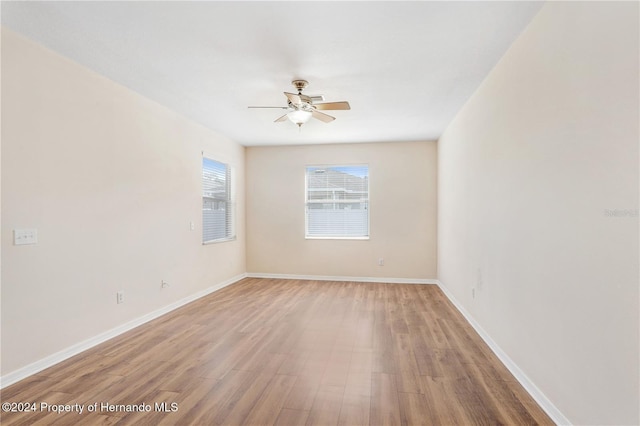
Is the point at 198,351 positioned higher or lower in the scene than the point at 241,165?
lower

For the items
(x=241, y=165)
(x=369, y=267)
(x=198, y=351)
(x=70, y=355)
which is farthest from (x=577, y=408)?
(x=241, y=165)

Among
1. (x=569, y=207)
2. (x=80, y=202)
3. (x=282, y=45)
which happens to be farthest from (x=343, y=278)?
(x=569, y=207)

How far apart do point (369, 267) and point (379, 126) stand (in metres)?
2.56

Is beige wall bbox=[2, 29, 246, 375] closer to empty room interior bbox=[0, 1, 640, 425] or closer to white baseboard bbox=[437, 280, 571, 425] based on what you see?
empty room interior bbox=[0, 1, 640, 425]

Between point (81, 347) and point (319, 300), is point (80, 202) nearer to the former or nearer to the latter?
point (81, 347)

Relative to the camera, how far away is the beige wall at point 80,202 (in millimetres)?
2303

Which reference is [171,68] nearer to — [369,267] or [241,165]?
[241,165]

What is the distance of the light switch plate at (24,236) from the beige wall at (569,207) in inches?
143

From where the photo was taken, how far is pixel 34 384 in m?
2.24

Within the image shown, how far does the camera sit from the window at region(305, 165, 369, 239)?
589 cm

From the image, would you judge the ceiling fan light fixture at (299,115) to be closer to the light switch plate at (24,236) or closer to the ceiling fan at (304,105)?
the ceiling fan at (304,105)

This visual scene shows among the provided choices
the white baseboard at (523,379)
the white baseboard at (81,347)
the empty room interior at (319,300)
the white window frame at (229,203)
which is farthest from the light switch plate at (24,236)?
the white baseboard at (523,379)

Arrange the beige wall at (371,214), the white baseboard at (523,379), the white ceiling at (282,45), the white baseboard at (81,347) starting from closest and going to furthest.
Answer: the white baseboard at (523,379)
the white ceiling at (282,45)
the white baseboard at (81,347)
the beige wall at (371,214)

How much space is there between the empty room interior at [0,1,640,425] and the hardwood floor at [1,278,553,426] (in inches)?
0.9
